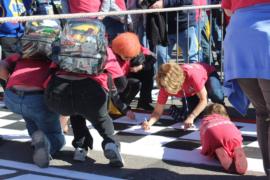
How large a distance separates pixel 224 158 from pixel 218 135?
0.20m

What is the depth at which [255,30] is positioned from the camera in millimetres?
3018

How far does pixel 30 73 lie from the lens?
422cm

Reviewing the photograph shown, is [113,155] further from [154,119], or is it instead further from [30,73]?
[154,119]

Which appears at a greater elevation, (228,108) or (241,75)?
(241,75)

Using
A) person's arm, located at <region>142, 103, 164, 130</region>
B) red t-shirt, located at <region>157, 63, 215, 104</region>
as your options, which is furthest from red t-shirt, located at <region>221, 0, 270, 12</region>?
person's arm, located at <region>142, 103, 164, 130</region>

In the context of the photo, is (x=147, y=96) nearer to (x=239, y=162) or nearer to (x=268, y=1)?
(x=239, y=162)

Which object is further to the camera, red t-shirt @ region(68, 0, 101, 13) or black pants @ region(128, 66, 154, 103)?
red t-shirt @ region(68, 0, 101, 13)

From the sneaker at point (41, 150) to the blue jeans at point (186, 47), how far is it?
2.77 meters

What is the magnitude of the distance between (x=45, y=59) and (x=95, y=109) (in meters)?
0.62

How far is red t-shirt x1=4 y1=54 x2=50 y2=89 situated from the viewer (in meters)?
4.21

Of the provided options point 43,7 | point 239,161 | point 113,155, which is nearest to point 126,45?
point 113,155

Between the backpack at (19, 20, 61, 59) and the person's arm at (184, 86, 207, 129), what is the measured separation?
4.61 feet

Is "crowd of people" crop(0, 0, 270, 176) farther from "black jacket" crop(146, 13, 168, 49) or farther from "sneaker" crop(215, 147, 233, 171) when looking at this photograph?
"black jacket" crop(146, 13, 168, 49)

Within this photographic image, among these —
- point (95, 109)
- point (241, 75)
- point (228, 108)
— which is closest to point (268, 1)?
point (241, 75)
